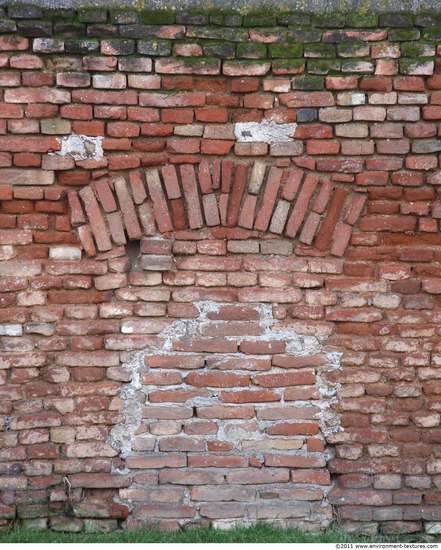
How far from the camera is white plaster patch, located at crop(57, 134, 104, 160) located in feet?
10.7

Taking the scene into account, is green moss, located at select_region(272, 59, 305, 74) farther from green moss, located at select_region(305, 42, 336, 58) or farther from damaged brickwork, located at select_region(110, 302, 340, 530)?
damaged brickwork, located at select_region(110, 302, 340, 530)

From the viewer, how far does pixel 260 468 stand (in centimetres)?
338

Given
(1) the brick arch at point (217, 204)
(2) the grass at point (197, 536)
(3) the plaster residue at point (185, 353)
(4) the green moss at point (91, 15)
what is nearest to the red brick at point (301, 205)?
(1) the brick arch at point (217, 204)

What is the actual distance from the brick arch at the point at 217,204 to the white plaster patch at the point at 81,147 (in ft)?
0.43

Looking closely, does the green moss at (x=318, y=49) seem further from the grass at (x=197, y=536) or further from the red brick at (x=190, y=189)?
the grass at (x=197, y=536)

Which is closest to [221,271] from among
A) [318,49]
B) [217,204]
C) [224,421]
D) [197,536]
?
[217,204]

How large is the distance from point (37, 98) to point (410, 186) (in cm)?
182

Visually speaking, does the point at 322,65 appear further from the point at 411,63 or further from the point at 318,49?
the point at 411,63

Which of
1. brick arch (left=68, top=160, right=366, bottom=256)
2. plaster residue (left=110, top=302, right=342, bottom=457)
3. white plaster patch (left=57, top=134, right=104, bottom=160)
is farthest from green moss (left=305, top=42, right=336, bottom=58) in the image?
plaster residue (left=110, top=302, right=342, bottom=457)

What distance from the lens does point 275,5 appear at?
10.7 feet

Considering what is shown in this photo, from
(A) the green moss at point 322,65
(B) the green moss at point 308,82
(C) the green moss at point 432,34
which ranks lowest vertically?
(B) the green moss at point 308,82

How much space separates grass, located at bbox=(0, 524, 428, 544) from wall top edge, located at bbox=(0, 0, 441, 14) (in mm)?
2461

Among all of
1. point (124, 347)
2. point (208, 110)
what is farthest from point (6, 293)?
point (208, 110)

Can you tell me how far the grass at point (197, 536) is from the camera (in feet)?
10.6
